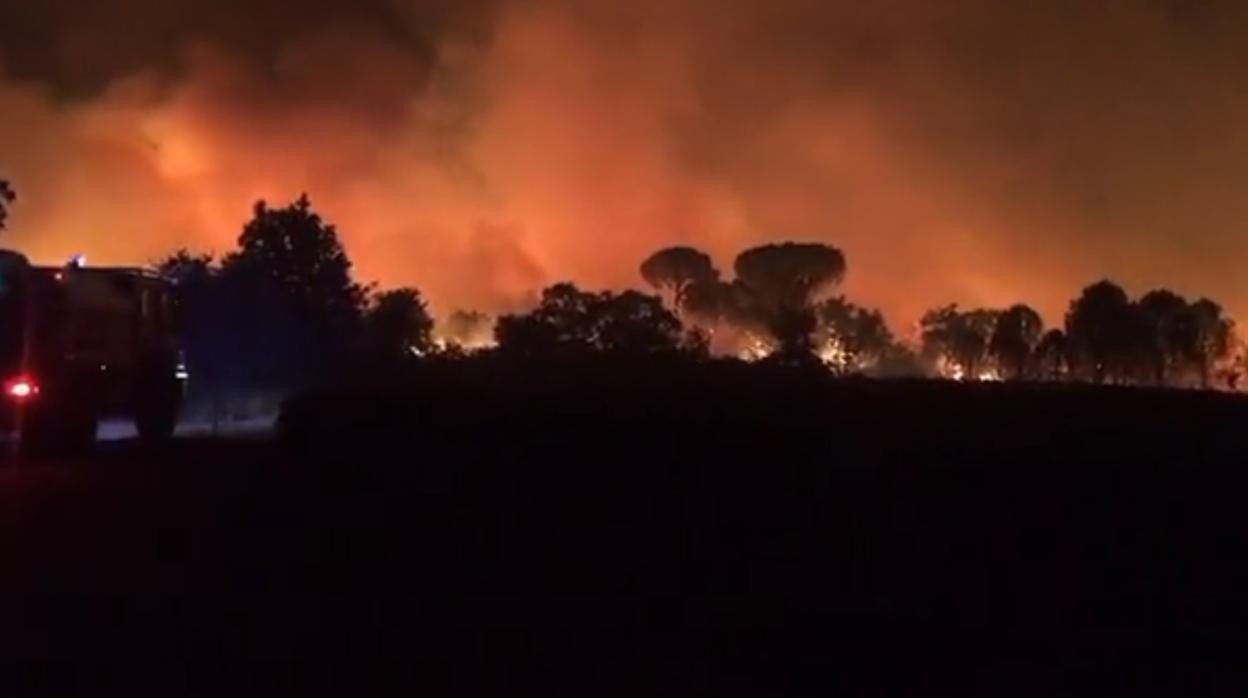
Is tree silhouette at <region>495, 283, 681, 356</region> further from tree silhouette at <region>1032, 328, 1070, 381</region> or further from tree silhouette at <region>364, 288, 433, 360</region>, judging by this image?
tree silhouette at <region>364, 288, 433, 360</region>

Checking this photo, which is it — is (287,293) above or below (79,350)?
above

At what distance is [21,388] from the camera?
23.9 m

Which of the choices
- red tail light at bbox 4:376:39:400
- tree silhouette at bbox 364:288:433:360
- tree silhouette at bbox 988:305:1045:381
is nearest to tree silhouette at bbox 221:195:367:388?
tree silhouette at bbox 364:288:433:360

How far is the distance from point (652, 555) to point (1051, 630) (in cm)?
316

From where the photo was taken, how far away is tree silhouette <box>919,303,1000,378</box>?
2344cm

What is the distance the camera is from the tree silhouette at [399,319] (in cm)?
4342

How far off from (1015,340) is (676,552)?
1067 centimetres

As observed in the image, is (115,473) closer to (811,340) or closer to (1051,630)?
(811,340)

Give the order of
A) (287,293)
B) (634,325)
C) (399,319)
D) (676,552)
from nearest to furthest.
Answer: (676,552)
(634,325)
(399,319)
(287,293)

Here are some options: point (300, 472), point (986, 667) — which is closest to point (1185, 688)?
point (986, 667)

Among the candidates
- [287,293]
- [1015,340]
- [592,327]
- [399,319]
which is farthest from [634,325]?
[287,293]

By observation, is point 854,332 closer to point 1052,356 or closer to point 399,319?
point 1052,356

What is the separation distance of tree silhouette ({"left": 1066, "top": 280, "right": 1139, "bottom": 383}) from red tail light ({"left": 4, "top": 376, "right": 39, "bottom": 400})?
12.4 m

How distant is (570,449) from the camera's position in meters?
15.7
